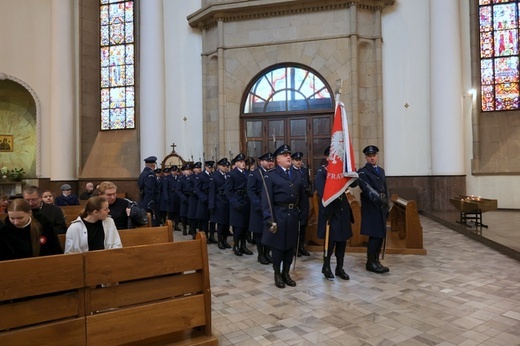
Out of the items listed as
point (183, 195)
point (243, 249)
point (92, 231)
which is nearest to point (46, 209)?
point (92, 231)

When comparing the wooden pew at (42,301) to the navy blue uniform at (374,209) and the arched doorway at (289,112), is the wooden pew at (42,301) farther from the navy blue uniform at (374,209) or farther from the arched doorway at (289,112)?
the arched doorway at (289,112)

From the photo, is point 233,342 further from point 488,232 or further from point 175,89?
point 175,89

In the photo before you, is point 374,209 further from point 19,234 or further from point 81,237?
point 19,234

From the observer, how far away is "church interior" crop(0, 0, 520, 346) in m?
10.9

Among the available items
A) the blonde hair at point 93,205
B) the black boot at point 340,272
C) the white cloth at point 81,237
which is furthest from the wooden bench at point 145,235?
the black boot at point 340,272

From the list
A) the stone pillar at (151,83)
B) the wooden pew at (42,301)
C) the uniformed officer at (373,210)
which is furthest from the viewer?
the stone pillar at (151,83)

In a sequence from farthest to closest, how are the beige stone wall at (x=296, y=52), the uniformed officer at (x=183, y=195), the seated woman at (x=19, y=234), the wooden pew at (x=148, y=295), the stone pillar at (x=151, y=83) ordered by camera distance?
the stone pillar at (x=151, y=83) < the beige stone wall at (x=296, y=52) < the uniformed officer at (x=183, y=195) < the seated woman at (x=19, y=234) < the wooden pew at (x=148, y=295)

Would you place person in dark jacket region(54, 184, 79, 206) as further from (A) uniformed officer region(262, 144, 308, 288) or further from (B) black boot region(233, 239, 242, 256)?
(A) uniformed officer region(262, 144, 308, 288)

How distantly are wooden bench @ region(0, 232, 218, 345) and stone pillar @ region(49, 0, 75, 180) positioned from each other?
38.5 ft

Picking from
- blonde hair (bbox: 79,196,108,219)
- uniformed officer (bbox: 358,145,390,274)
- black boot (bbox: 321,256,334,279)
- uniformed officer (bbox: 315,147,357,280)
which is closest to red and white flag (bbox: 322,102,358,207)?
uniformed officer (bbox: 315,147,357,280)

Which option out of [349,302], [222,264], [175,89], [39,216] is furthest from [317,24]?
[39,216]

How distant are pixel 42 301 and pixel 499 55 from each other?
43.2 ft

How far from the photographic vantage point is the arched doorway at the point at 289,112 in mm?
11617

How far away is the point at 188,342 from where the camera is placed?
9.25 feet
